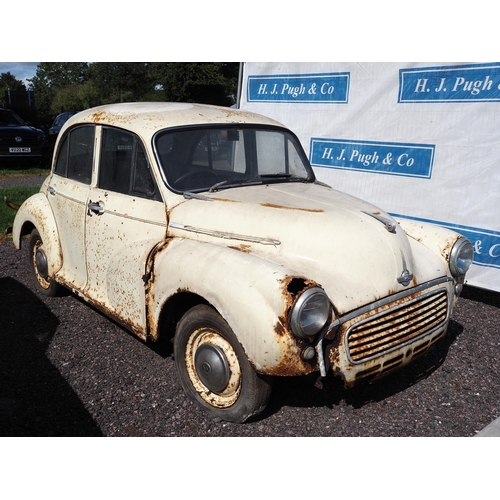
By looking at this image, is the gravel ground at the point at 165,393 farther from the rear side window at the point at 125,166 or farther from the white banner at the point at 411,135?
the white banner at the point at 411,135

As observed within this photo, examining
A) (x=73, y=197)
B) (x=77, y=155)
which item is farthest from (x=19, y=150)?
(x=73, y=197)

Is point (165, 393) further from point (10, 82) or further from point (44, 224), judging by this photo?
point (10, 82)

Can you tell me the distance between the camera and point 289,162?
14.5 ft

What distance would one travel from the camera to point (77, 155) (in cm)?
462

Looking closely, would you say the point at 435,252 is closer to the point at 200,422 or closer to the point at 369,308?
the point at 369,308

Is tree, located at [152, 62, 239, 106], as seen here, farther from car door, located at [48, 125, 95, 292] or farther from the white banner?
car door, located at [48, 125, 95, 292]

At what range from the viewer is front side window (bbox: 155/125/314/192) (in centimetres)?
379

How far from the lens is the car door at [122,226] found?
3668 mm

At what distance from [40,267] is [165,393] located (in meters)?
2.41

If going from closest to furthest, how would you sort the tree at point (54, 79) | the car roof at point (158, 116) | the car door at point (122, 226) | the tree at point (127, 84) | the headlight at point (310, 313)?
the headlight at point (310, 313), the car door at point (122, 226), the car roof at point (158, 116), the tree at point (127, 84), the tree at point (54, 79)

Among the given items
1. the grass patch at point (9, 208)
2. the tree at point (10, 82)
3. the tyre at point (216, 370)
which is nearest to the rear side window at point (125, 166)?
the tyre at point (216, 370)

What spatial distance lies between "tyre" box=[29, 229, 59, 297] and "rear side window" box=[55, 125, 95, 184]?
76 cm

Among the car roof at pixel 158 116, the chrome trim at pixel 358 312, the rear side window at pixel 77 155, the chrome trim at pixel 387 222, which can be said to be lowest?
the chrome trim at pixel 358 312

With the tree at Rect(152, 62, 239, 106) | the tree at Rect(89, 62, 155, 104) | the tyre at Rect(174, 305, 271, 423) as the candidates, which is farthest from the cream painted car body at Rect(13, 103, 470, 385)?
the tree at Rect(89, 62, 155, 104)
